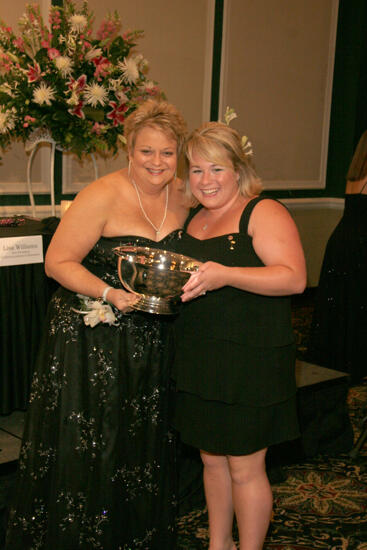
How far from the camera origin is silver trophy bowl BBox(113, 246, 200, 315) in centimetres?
199

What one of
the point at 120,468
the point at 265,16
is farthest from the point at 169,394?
the point at 265,16

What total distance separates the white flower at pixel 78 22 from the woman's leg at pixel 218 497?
195 cm

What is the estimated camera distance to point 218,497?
7.66ft

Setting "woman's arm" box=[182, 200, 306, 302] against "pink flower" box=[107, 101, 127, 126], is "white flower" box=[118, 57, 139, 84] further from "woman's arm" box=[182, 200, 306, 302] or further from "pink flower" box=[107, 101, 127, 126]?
"woman's arm" box=[182, 200, 306, 302]

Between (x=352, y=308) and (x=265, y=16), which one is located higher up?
(x=265, y=16)

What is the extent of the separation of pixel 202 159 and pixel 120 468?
3.68 feet

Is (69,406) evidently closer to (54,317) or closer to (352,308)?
(54,317)

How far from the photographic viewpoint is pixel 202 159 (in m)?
2.07

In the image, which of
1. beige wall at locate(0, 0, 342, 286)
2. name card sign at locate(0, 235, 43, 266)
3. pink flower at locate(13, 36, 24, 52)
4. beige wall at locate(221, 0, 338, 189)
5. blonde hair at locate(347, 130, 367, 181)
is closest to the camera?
name card sign at locate(0, 235, 43, 266)

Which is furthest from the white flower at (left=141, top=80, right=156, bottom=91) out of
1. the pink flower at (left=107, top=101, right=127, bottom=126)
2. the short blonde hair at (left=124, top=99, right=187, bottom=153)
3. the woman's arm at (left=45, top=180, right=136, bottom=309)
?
the woman's arm at (left=45, top=180, right=136, bottom=309)

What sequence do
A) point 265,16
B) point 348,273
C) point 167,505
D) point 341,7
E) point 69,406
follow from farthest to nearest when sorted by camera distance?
point 341,7 < point 265,16 < point 348,273 < point 167,505 < point 69,406

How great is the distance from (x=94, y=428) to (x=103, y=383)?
161mm

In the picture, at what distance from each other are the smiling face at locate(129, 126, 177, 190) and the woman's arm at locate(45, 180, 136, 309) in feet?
0.50

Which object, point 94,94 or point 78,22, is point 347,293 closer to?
point 94,94
